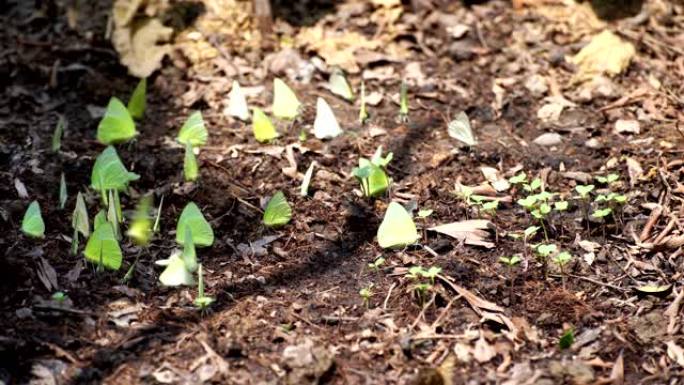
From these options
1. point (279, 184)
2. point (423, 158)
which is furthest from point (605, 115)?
point (279, 184)

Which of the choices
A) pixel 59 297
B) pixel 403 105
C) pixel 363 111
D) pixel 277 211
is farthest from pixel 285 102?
pixel 59 297

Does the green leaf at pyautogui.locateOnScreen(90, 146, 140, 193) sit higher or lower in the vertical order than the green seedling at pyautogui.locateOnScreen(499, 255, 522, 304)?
higher

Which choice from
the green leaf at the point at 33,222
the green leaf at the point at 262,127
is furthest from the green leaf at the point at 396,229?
the green leaf at the point at 33,222

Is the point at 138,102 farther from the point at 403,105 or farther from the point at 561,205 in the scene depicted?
the point at 561,205

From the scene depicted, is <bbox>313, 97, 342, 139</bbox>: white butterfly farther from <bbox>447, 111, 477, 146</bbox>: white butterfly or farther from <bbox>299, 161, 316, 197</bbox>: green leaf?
<bbox>447, 111, 477, 146</bbox>: white butterfly

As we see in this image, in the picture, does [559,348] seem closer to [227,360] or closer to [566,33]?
[227,360]

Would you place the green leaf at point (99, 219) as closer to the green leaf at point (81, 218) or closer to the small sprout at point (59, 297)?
the green leaf at point (81, 218)

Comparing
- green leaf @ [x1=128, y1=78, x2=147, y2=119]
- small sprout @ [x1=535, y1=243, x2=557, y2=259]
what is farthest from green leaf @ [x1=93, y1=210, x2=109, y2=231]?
small sprout @ [x1=535, y1=243, x2=557, y2=259]
